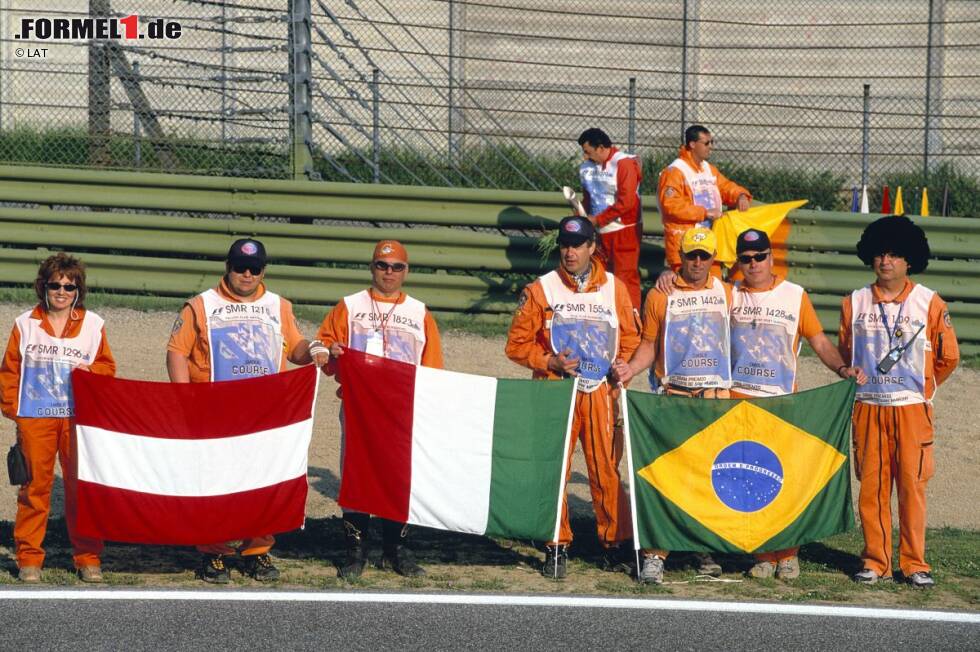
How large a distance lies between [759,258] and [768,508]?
1.40 m

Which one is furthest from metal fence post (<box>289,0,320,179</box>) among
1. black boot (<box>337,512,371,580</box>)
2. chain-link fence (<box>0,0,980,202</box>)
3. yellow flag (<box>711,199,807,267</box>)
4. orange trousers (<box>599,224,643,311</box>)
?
black boot (<box>337,512,371,580</box>)

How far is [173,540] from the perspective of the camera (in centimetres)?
838

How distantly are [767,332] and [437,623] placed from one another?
2.59m

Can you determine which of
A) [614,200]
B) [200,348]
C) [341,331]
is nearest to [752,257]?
[341,331]

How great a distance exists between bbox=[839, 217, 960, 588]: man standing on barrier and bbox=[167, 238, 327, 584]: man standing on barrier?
307 centimetres

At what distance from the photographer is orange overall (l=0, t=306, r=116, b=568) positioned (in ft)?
27.3

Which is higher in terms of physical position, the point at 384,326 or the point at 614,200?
the point at 614,200

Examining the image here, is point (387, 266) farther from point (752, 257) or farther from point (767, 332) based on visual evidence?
point (767, 332)

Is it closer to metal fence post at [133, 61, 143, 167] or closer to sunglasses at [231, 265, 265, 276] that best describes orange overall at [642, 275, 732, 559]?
sunglasses at [231, 265, 265, 276]

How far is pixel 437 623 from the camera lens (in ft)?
25.0

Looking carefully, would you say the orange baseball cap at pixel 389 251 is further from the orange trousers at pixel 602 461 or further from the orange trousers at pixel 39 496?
the orange trousers at pixel 39 496

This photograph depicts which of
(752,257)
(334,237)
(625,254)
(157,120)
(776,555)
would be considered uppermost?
(157,120)

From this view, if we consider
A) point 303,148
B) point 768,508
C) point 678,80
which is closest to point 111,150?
point 303,148

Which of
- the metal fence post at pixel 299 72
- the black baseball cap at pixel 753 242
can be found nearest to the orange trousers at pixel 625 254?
the metal fence post at pixel 299 72
